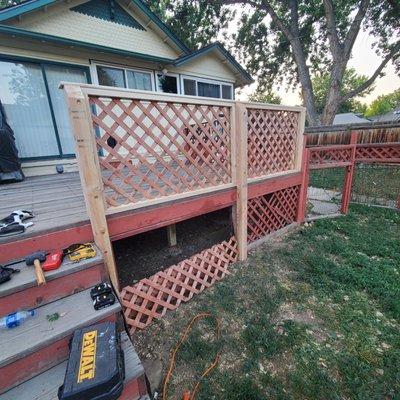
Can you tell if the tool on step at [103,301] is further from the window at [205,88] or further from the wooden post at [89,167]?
the window at [205,88]

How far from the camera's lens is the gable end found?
15.7ft

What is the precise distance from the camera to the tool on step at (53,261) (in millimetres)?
1653

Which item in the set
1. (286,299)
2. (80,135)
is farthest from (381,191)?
(80,135)

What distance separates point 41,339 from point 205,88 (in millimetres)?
7114

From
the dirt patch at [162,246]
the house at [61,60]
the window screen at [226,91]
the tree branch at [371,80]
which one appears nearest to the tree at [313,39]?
the tree branch at [371,80]

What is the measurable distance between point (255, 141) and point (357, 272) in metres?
2.35

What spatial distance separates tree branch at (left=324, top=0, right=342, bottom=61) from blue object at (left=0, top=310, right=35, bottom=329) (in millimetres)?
13103

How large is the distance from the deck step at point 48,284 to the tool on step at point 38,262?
0.05m

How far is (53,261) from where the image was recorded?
1.70 meters

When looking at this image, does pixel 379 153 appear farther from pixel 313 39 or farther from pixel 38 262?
pixel 313 39

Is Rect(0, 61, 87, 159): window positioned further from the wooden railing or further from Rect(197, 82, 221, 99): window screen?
Rect(197, 82, 221, 99): window screen

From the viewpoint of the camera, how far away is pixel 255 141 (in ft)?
11.1

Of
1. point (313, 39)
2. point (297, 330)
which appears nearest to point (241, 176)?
point (297, 330)

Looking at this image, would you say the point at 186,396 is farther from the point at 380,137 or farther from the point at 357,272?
the point at 380,137
